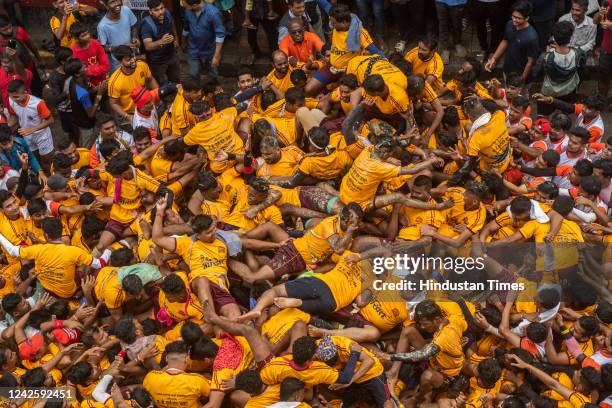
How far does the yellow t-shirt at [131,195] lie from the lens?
9.78 metres

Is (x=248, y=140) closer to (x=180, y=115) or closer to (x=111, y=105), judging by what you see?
(x=180, y=115)

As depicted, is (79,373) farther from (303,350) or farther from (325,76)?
(325,76)

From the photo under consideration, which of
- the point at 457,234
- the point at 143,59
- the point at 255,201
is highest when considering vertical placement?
the point at 143,59

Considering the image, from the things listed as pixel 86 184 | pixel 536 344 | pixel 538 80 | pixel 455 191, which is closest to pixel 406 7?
pixel 538 80

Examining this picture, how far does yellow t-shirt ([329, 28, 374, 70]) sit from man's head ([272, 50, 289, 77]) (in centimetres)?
58

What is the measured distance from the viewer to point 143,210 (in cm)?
996

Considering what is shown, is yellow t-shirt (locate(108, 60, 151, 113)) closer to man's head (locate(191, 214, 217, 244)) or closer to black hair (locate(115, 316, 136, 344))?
man's head (locate(191, 214, 217, 244))

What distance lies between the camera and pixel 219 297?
8.53 m

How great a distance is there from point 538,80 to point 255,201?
18.6ft

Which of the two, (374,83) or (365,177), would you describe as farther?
(374,83)

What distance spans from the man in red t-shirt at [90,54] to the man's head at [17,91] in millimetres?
983

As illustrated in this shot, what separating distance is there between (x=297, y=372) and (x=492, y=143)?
3715 millimetres

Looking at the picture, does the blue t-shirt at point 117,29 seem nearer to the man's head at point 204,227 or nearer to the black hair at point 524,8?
the man's head at point 204,227

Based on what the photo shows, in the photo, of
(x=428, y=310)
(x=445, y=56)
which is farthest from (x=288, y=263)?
(x=445, y=56)
